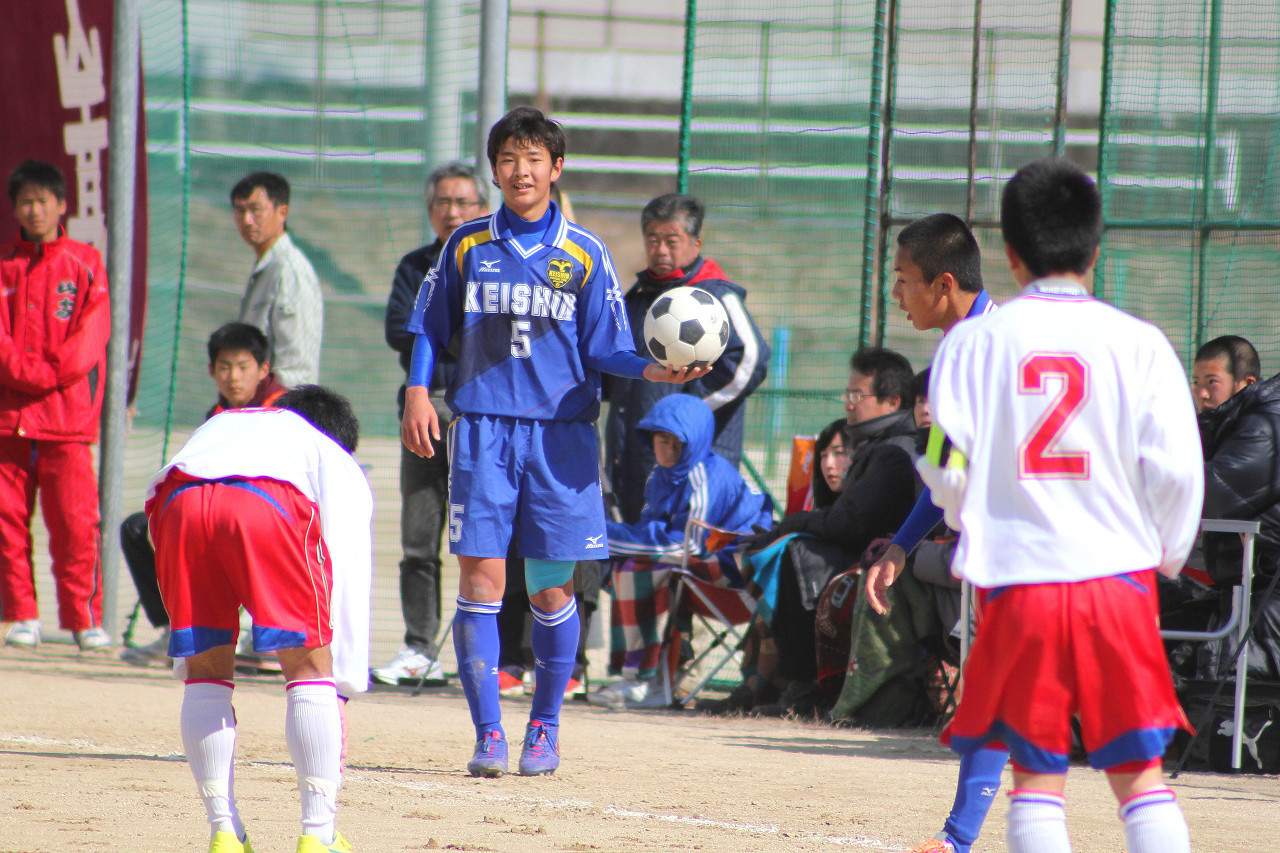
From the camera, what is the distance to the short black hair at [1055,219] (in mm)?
2881

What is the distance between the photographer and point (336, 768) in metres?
3.52

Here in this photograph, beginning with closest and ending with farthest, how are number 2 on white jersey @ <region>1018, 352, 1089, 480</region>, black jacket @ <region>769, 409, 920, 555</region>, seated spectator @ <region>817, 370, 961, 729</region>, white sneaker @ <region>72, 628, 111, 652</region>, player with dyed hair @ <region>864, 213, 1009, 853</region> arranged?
number 2 on white jersey @ <region>1018, 352, 1089, 480</region> < player with dyed hair @ <region>864, 213, 1009, 853</region> < seated spectator @ <region>817, 370, 961, 729</region> < black jacket @ <region>769, 409, 920, 555</region> < white sneaker @ <region>72, 628, 111, 652</region>

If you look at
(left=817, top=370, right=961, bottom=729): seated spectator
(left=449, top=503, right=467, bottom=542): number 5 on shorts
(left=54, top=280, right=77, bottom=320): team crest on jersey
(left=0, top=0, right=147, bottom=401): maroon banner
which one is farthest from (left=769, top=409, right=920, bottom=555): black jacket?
(left=0, top=0, right=147, bottom=401): maroon banner

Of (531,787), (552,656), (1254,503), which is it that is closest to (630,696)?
(552,656)

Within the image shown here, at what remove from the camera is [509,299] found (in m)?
4.98

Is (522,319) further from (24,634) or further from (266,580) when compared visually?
(24,634)

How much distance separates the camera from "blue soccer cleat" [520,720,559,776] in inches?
193

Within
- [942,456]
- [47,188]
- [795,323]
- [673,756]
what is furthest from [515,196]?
[795,323]

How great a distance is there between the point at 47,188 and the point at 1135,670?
6.72 meters

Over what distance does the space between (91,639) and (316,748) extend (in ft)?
16.4

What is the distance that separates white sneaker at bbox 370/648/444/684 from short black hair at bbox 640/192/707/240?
2436 mm

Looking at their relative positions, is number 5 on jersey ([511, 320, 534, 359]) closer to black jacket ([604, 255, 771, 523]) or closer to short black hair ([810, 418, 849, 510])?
black jacket ([604, 255, 771, 523])

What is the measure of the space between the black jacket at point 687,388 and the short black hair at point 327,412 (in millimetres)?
3072

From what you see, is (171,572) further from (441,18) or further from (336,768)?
(441,18)
